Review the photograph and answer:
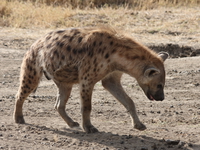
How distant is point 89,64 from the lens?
5.71 m

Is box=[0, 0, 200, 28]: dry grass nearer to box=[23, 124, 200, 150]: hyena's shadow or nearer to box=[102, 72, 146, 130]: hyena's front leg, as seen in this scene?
box=[102, 72, 146, 130]: hyena's front leg

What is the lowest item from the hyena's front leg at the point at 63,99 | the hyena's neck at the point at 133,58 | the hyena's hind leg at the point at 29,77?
the hyena's front leg at the point at 63,99

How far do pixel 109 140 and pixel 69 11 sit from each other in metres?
8.95

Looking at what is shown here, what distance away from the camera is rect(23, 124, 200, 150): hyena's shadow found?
5.45 metres

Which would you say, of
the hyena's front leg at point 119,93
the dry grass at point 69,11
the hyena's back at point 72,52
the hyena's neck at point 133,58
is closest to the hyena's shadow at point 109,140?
the hyena's front leg at point 119,93

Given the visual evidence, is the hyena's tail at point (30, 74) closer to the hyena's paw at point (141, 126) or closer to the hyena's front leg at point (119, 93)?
the hyena's front leg at point (119, 93)

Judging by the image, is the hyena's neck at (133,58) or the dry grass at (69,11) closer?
the hyena's neck at (133,58)

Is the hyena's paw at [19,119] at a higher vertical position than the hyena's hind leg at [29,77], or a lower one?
lower

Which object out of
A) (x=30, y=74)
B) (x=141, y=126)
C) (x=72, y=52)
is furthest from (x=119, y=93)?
(x=30, y=74)

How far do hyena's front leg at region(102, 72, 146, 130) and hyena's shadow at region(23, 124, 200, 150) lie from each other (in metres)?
0.25

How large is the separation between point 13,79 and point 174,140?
3.96 m

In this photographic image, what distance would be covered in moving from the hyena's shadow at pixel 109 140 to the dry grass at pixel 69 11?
7.40 metres

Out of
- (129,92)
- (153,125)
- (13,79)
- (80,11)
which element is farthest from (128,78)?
(80,11)

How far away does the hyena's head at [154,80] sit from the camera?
18.8 ft
